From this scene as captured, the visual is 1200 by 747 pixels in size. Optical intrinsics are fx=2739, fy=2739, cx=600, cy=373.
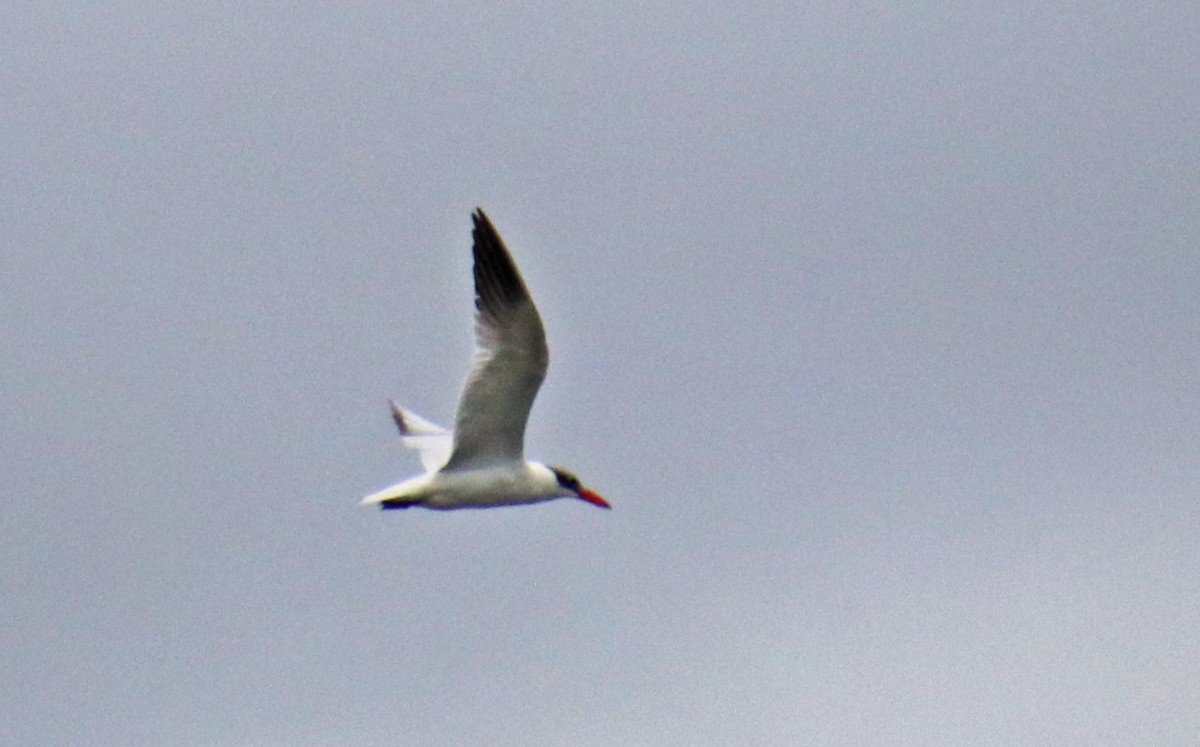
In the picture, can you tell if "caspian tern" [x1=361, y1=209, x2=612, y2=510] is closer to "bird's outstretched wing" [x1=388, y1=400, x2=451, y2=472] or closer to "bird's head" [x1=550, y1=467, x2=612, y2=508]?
"bird's head" [x1=550, y1=467, x2=612, y2=508]

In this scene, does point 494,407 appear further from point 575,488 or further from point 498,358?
point 575,488

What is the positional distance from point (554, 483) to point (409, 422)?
4366mm

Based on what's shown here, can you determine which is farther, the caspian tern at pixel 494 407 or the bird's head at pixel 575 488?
the bird's head at pixel 575 488

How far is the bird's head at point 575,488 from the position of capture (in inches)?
1115

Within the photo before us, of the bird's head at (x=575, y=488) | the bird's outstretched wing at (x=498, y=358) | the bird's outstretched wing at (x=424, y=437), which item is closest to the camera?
the bird's outstretched wing at (x=498, y=358)

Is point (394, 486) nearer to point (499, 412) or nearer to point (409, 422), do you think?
point (499, 412)

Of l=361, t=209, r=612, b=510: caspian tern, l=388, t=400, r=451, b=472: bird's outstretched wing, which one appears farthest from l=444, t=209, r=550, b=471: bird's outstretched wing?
l=388, t=400, r=451, b=472: bird's outstretched wing

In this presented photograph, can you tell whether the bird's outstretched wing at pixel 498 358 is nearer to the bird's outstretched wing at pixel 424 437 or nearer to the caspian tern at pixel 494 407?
the caspian tern at pixel 494 407

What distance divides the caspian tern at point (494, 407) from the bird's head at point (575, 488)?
0.35ft

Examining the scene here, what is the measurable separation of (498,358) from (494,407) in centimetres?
57

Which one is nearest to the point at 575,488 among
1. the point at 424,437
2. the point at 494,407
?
the point at 494,407

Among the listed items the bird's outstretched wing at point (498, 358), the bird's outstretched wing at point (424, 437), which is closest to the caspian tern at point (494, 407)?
the bird's outstretched wing at point (498, 358)

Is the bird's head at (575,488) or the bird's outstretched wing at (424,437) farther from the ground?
the bird's outstretched wing at (424,437)

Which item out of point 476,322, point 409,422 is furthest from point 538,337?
point 409,422
